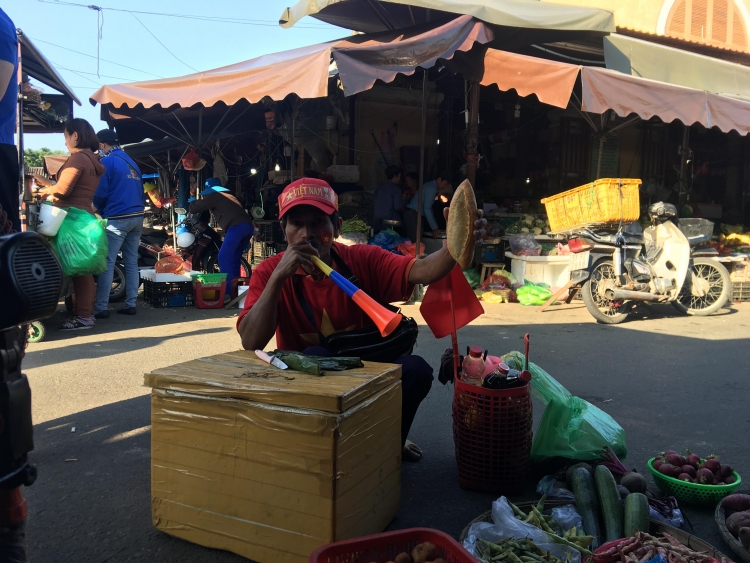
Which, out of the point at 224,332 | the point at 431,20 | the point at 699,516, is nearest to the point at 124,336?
the point at 224,332

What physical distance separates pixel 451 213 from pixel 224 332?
14.2 ft

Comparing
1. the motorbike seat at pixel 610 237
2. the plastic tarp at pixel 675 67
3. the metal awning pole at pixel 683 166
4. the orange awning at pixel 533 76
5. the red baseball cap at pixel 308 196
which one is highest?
the plastic tarp at pixel 675 67

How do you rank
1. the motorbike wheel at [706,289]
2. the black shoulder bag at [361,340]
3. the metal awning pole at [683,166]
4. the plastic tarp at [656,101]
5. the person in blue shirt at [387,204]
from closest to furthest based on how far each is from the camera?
the black shoulder bag at [361,340] → the plastic tarp at [656,101] → the motorbike wheel at [706,289] → the person in blue shirt at [387,204] → the metal awning pole at [683,166]

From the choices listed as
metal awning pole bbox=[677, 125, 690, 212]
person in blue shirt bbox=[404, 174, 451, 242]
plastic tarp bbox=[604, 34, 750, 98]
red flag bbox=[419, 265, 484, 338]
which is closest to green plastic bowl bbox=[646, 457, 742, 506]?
red flag bbox=[419, 265, 484, 338]

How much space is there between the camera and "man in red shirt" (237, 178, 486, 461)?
2.38m

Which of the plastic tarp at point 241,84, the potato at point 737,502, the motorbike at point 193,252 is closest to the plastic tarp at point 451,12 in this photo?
the plastic tarp at point 241,84

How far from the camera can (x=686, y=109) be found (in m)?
7.49

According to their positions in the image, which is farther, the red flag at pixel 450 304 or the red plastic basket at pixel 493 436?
the red flag at pixel 450 304

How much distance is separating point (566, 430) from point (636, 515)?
0.61 meters

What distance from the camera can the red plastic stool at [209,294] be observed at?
24.5 feet

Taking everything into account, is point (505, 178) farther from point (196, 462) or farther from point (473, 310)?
point (196, 462)

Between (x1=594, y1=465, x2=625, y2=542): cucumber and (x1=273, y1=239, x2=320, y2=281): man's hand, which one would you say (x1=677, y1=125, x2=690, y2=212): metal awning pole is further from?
(x1=273, y1=239, x2=320, y2=281): man's hand

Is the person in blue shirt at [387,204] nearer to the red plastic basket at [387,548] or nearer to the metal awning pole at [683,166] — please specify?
the metal awning pole at [683,166]

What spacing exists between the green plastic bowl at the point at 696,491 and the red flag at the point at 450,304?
1085 mm
